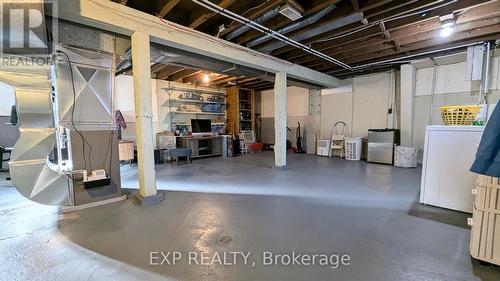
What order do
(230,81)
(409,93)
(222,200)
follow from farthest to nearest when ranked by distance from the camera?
(230,81) → (409,93) → (222,200)

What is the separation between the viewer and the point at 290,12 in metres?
2.94

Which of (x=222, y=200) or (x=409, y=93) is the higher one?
(x=409, y=93)

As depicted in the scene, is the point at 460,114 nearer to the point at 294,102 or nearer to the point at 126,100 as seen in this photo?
the point at 294,102

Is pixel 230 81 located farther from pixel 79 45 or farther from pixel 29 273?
pixel 29 273

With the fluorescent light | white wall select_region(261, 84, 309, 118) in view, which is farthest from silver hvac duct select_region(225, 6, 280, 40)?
white wall select_region(261, 84, 309, 118)

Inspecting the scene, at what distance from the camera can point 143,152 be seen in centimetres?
296

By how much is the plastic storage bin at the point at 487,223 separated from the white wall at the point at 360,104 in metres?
5.41

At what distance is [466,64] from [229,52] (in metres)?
5.36

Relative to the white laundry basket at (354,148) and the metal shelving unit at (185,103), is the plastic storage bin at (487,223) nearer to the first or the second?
the white laundry basket at (354,148)

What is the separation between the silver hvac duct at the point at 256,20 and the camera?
300cm

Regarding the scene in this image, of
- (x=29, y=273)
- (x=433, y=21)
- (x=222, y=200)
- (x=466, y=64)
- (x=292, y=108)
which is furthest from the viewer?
(x=292, y=108)

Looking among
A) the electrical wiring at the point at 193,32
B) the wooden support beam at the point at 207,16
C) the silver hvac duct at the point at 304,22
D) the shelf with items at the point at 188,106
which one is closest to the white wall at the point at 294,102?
the shelf with items at the point at 188,106

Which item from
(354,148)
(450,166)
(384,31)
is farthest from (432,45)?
(450,166)

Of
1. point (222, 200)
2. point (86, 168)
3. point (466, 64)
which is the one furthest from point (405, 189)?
point (86, 168)
